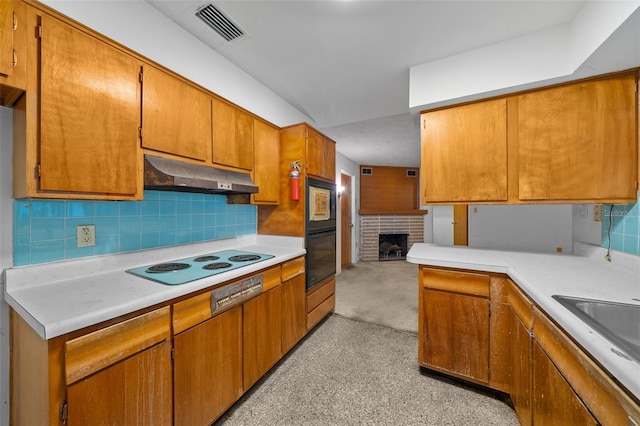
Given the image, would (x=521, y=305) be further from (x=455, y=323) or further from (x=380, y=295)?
(x=380, y=295)

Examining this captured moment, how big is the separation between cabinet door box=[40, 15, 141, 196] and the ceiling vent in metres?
0.60

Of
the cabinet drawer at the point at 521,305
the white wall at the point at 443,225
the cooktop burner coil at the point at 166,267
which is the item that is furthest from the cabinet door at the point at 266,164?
the white wall at the point at 443,225

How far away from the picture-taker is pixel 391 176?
243 inches

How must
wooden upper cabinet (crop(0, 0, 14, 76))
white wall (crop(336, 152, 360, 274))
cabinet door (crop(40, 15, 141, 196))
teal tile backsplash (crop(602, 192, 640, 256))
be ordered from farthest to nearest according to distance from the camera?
white wall (crop(336, 152, 360, 274)), teal tile backsplash (crop(602, 192, 640, 256)), cabinet door (crop(40, 15, 141, 196)), wooden upper cabinet (crop(0, 0, 14, 76))

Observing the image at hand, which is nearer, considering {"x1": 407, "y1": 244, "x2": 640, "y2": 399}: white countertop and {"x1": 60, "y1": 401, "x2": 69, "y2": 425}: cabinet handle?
{"x1": 407, "y1": 244, "x2": 640, "y2": 399}: white countertop

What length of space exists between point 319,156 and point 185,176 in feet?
4.55

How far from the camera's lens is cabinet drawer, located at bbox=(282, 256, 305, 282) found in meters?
1.93

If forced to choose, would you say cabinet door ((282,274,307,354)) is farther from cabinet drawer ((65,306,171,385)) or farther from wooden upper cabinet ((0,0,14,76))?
wooden upper cabinet ((0,0,14,76))

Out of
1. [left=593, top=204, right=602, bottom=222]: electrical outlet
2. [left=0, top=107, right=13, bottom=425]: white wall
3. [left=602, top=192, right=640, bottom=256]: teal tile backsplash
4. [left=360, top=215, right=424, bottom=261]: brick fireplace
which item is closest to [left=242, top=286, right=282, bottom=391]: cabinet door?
[left=0, top=107, right=13, bottom=425]: white wall

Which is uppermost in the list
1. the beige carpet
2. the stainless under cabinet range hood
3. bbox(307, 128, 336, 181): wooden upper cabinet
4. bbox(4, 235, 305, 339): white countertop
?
bbox(307, 128, 336, 181): wooden upper cabinet

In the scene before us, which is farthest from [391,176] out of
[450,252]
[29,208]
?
[29,208]

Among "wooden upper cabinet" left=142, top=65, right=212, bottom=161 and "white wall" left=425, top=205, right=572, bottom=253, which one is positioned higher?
"wooden upper cabinet" left=142, top=65, right=212, bottom=161

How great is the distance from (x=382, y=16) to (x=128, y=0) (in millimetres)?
1549

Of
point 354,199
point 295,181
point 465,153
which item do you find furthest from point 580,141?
point 354,199
